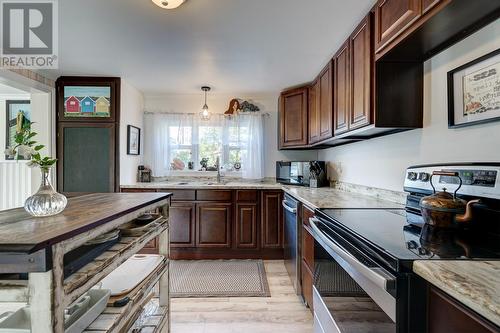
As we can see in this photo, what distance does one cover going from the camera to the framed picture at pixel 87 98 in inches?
124

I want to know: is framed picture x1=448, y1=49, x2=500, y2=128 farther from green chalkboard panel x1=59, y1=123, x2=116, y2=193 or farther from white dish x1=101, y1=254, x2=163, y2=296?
green chalkboard panel x1=59, y1=123, x2=116, y2=193

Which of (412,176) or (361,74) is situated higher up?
(361,74)

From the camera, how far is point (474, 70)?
1266 millimetres

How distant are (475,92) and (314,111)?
1810mm

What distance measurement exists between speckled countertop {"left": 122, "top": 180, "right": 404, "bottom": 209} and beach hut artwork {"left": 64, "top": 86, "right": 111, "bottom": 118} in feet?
3.15

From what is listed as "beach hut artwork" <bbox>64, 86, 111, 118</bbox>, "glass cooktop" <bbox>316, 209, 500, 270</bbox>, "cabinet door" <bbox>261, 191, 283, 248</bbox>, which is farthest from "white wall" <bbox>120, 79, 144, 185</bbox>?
"glass cooktop" <bbox>316, 209, 500, 270</bbox>

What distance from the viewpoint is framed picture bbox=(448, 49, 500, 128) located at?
116 centimetres

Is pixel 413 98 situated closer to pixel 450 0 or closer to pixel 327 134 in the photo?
pixel 450 0

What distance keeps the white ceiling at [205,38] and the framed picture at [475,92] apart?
721mm

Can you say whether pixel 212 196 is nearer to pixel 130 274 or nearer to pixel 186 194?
pixel 186 194

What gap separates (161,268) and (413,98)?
5.98 feet

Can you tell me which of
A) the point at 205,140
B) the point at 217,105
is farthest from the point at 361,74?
the point at 205,140

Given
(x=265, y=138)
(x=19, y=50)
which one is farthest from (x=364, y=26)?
(x=19, y=50)

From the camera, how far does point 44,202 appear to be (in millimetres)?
979
